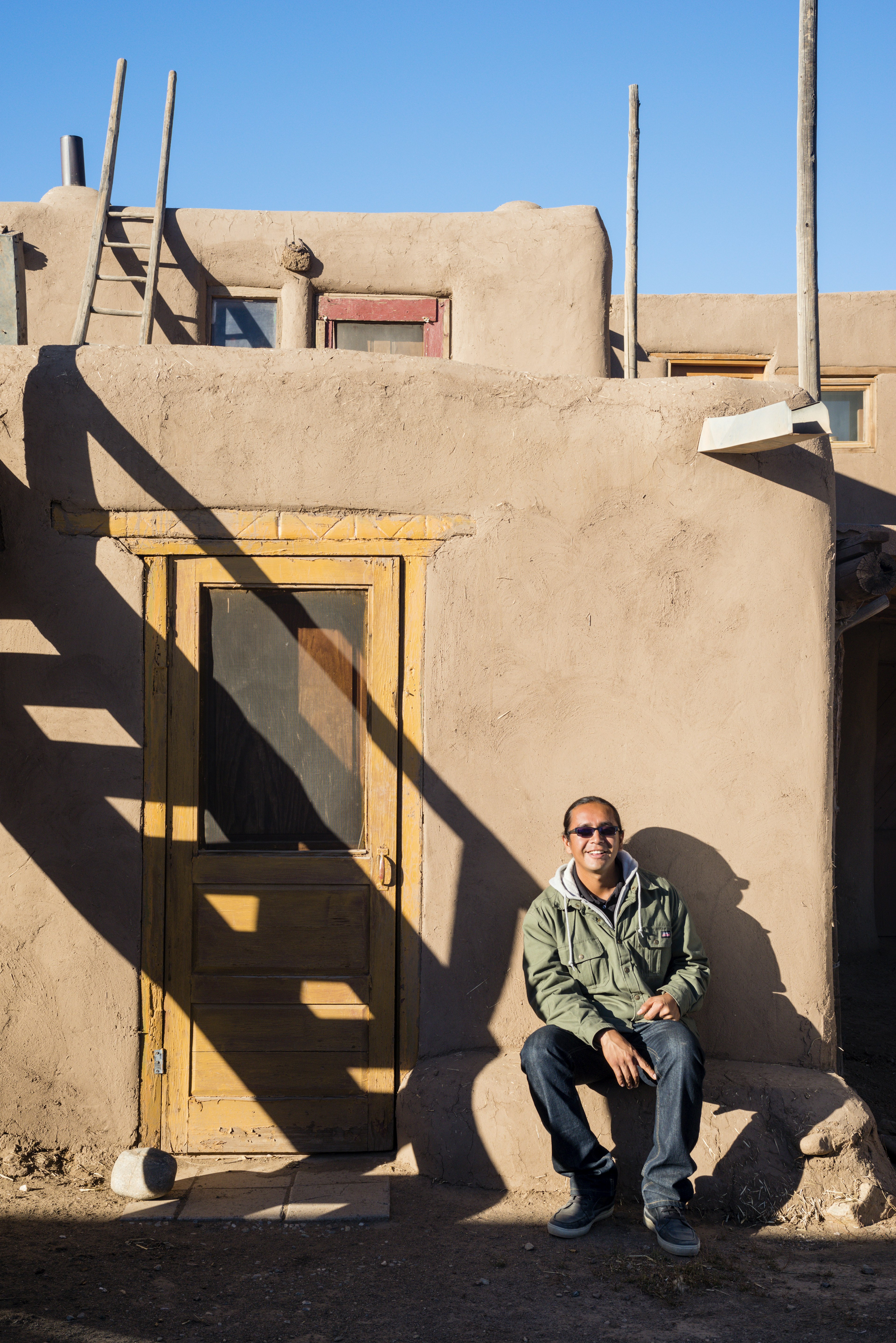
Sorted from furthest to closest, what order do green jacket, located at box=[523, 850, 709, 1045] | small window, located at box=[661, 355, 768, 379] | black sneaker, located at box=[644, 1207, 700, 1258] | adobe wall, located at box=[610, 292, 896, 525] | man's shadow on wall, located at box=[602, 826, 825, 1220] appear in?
small window, located at box=[661, 355, 768, 379], adobe wall, located at box=[610, 292, 896, 525], man's shadow on wall, located at box=[602, 826, 825, 1220], green jacket, located at box=[523, 850, 709, 1045], black sneaker, located at box=[644, 1207, 700, 1258]

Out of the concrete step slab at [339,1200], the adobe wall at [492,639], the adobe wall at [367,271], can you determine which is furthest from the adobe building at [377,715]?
the adobe wall at [367,271]

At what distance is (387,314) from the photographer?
795cm

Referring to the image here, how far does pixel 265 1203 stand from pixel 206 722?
5.68 feet

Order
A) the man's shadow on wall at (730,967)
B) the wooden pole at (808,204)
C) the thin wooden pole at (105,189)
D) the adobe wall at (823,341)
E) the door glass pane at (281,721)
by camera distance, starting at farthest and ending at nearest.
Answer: the adobe wall at (823,341) → the thin wooden pole at (105,189) → the wooden pole at (808,204) → the door glass pane at (281,721) → the man's shadow on wall at (730,967)

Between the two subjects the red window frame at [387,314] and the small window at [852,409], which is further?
the small window at [852,409]

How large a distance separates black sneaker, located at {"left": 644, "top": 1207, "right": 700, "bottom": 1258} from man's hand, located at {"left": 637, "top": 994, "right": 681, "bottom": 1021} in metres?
0.58

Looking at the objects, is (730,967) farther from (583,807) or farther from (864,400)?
(864,400)

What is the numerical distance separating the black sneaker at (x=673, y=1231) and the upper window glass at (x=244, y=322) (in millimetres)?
6505

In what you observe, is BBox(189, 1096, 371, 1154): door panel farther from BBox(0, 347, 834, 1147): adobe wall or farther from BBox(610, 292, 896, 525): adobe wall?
BBox(610, 292, 896, 525): adobe wall

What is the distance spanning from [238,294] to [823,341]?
5149 millimetres

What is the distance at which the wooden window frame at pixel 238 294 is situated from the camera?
795cm

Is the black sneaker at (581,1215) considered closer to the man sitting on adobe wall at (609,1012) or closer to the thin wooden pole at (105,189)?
the man sitting on adobe wall at (609,1012)

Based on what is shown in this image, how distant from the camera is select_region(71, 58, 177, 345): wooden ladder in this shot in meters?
6.93

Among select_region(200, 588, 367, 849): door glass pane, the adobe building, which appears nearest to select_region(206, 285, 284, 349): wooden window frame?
the adobe building
